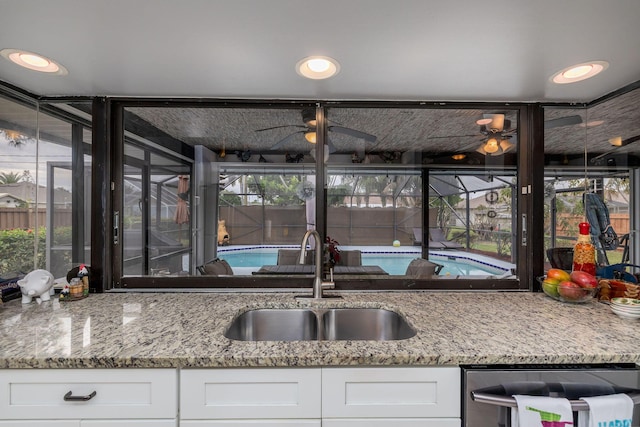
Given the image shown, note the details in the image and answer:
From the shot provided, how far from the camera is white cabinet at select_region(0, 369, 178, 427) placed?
0.92 metres

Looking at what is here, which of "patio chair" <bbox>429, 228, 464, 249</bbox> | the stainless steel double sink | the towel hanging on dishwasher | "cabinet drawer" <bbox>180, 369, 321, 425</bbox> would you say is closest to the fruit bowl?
the towel hanging on dishwasher

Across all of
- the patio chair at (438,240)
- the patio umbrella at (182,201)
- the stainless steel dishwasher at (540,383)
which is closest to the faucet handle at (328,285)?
the stainless steel dishwasher at (540,383)

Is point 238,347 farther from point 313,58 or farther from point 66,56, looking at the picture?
point 66,56

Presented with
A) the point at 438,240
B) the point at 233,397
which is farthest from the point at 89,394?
the point at 438,240

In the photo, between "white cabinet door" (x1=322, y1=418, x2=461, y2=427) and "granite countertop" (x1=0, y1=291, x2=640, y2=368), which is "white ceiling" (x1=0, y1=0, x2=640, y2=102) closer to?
"granite countertop" (x1=0, y1=291, x2=640, y2=368)

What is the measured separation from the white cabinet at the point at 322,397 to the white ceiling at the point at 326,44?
1105mm

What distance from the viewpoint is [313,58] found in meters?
1.20

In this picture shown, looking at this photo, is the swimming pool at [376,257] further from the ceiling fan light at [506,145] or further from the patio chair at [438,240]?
the ceiling fan light at [506,145]

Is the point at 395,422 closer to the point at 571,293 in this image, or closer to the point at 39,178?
the point at 571,293

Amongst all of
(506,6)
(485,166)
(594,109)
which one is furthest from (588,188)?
(485,166)

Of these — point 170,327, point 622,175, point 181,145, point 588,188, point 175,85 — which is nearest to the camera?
point 170,327

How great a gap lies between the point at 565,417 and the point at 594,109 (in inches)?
63.5

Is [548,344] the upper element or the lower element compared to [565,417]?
upper

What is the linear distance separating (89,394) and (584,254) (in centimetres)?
217
